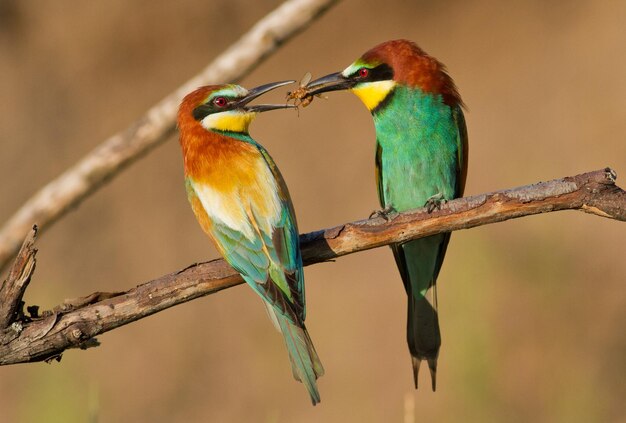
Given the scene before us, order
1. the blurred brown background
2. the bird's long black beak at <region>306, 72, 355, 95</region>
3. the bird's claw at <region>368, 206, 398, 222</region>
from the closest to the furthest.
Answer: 1. the bird's claw at <region>368, 206, 398, 222</region>
2. the bird's long black beak at <region>306, 72, 355, 95</region>
3. the blurred brown background

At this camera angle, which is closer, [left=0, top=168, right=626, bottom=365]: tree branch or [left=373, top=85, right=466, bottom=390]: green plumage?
[left=0, top=168, right=626, bottom=365]: tree branch

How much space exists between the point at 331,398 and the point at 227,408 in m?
0.50

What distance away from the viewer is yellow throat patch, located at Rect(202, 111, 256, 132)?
2592mm

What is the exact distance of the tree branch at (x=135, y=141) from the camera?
2.58m

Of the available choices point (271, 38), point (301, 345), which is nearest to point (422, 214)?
point (301, 345)

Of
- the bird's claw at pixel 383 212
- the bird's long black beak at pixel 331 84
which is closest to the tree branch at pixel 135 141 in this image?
the bird's long black beak at pixel 331 84

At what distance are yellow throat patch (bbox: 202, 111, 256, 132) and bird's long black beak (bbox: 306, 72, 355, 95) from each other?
0.38 m

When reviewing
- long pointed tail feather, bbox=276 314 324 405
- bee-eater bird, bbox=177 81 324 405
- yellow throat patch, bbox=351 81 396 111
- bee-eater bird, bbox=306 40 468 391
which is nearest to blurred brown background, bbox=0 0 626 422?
bee-eater bird, bbox=306 40 468 391

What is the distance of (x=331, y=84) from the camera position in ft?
9.67

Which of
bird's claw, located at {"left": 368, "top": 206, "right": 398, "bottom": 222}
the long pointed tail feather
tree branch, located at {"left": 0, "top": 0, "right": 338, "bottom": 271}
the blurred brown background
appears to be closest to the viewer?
the long pointed tail feather

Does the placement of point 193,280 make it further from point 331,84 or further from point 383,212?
point 331,84

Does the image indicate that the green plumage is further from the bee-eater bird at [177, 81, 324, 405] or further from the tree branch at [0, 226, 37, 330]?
the tree branch at [0, 226, 37, 330]

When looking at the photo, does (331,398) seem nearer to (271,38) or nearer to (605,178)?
(271,38)

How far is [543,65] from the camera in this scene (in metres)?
4.59
